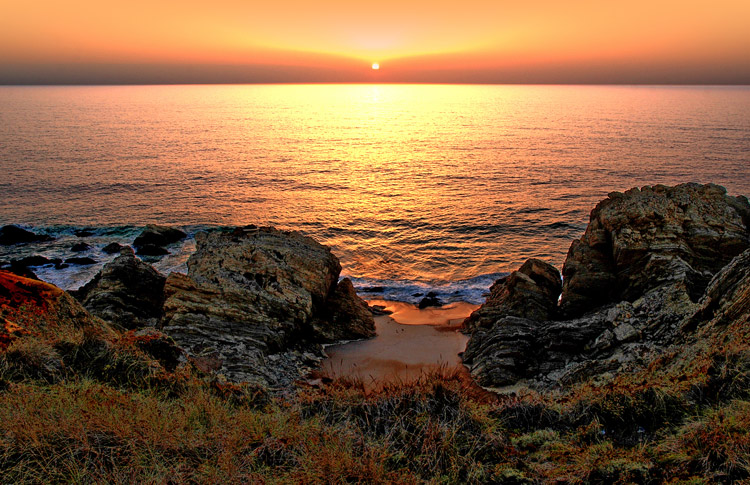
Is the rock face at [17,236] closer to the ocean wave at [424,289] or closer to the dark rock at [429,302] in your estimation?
the ocean wave at [424,289]

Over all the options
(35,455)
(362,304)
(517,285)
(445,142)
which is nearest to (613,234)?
(517,285)

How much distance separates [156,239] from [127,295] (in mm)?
16340

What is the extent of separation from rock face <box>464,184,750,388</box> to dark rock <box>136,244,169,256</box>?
74.1 feet

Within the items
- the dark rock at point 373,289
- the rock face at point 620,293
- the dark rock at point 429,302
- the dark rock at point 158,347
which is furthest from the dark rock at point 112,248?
the rock face at point 620,293

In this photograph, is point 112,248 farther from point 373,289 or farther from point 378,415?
point 378,415

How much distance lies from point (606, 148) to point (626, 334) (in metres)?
65.5

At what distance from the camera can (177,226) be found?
1404 inches

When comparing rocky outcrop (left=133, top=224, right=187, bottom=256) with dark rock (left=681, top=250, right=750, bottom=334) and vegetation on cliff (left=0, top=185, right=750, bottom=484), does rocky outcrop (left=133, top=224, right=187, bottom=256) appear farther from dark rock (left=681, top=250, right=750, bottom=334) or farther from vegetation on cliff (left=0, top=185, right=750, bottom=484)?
dark rock (left=681, top=250, right=750, bottom=334)

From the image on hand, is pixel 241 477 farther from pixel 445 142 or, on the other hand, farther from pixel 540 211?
pixel 445 142

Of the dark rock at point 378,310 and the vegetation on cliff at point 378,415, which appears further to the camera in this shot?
the dark rock at point 378,310

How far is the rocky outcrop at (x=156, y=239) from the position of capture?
98.4 feet

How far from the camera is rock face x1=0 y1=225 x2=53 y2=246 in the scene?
31.6 m

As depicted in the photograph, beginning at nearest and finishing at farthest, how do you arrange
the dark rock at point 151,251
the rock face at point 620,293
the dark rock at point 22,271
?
the rock face at point 620,293 < the dark rock at point 22,271 < the dark rock at point 151,251

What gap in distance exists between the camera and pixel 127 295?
54.7ft
